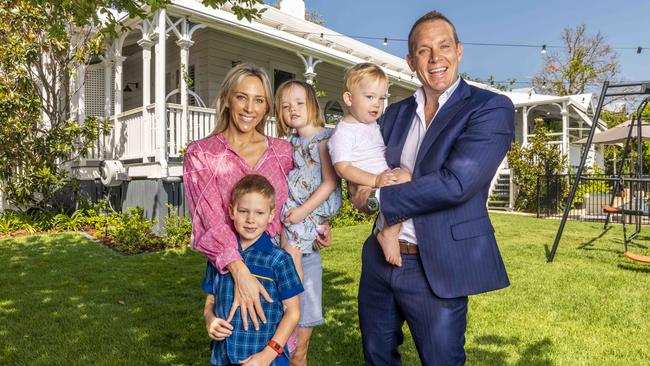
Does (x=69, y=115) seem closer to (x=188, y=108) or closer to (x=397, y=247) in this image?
(x=188, y=108)

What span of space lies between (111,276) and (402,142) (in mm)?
5663

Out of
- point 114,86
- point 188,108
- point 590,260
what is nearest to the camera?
point 590,260

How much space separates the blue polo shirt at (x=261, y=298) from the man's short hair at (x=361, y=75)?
917 mm

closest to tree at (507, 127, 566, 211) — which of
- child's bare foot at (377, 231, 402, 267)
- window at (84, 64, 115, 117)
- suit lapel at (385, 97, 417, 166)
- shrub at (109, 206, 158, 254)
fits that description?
shrub at (109, 206, 158, 254)

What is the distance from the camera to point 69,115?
437 inches

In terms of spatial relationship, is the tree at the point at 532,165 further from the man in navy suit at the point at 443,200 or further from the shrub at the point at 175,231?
the man in navy suit at the point at 443,200

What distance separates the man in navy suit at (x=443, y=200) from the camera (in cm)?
192

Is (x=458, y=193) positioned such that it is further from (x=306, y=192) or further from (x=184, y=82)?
(x=184, y=82)

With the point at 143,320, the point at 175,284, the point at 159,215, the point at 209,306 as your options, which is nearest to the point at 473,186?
the point at 209,306

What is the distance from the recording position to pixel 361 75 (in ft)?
7.63

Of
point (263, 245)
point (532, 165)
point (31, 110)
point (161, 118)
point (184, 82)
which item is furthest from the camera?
point (532, 165)

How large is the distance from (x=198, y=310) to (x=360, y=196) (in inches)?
142

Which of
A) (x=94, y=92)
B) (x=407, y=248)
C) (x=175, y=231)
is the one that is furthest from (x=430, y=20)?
(x=94, y=92)

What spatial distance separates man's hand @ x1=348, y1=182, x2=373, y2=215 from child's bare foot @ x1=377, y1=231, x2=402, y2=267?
142mm
